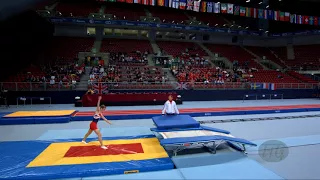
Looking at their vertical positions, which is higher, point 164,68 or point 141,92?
point 164,68

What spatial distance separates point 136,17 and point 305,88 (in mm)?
21288

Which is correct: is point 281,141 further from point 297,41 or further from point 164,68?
point 297,41

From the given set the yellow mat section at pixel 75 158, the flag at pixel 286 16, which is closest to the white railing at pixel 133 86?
the flag at pixel 286 16

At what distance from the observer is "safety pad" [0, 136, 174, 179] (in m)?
4.69

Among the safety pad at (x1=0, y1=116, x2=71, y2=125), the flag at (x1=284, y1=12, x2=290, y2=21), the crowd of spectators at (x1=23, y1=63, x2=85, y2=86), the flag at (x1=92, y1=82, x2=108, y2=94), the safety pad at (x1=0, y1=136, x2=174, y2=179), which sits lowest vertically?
the safety pad at (x1=0, y1=136, x2=174, y2=179)

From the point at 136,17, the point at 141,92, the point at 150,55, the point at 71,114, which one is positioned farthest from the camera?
the point at 136,17

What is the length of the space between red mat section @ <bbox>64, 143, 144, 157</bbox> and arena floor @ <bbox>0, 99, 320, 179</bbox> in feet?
3.81

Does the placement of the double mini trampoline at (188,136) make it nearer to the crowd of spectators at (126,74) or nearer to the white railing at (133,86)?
the white railing at (133,86)

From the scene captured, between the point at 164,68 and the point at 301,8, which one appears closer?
the point at 164,68

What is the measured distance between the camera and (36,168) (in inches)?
190

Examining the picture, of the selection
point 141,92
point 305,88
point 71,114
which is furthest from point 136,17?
point 305,88

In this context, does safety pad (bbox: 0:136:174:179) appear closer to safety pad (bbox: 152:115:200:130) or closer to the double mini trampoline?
the double mini trampoline

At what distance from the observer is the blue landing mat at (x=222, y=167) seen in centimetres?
465

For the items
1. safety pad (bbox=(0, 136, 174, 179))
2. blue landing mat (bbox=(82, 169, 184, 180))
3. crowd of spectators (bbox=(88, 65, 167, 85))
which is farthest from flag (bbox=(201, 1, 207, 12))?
blue landing mat (bbox=(82, 169, 184, 180))
